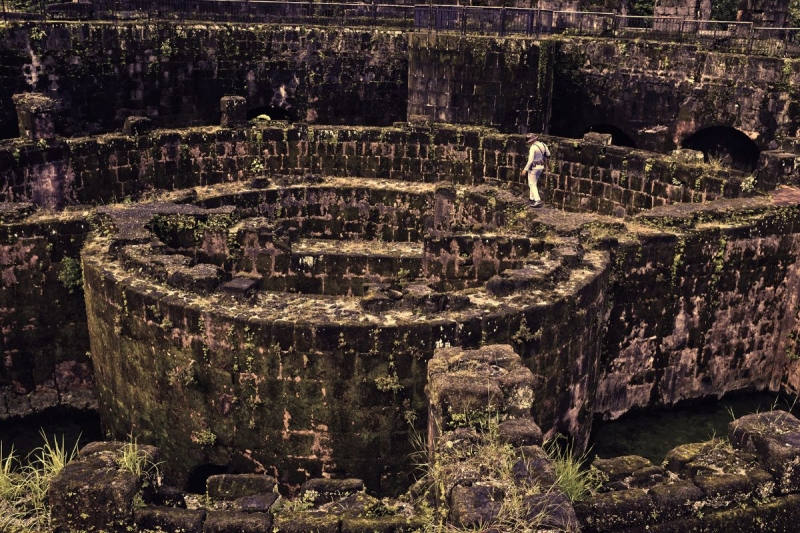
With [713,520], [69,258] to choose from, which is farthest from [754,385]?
[69,258]

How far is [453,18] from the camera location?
2109 cm

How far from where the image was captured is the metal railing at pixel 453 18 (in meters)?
20.7

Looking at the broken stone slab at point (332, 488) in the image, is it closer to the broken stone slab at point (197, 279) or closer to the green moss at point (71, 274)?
the broken stone slab at point (197, 279)

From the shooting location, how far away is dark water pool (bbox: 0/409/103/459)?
12.7m

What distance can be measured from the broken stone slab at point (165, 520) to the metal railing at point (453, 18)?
55.7ft

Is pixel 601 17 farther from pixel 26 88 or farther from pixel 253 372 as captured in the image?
pixel 253 372

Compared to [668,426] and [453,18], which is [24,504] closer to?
[668,426]

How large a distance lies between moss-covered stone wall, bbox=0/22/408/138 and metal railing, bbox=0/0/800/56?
2.11m

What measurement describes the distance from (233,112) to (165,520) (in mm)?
14533

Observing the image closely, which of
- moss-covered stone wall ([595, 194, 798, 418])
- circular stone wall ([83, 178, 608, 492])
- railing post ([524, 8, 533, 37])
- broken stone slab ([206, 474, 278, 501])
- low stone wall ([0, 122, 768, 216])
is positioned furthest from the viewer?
railing post ([524, 8, 533, 37])

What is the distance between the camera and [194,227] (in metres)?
14.6

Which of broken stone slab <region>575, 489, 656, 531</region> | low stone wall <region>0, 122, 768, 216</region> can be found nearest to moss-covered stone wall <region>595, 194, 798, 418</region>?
low stone wall <region>0, 122, 768, 216</region>

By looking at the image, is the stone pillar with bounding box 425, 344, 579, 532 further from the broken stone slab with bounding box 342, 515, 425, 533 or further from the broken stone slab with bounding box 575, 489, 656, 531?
the broken stone slab with bounding box 575, 489, 656, 531

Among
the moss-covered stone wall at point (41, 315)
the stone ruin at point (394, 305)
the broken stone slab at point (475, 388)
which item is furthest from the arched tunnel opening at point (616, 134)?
the broken stone slab at point (475, 388)
